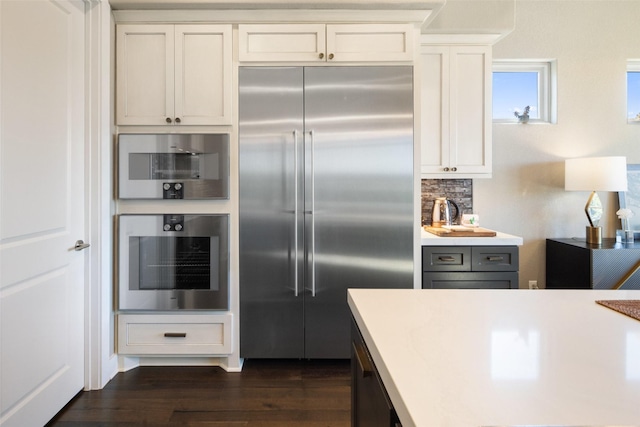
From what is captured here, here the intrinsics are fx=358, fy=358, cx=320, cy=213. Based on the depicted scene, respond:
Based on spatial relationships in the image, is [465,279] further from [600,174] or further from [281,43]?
[281,43]

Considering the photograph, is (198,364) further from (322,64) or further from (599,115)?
(599,115)

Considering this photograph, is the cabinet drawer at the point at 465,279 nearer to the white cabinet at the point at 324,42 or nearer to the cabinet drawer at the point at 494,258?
the cabinet drawer at the point at 494,258

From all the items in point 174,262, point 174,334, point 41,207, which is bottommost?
point 174,334

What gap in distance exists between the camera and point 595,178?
2617mm

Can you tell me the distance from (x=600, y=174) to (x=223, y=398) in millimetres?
2954

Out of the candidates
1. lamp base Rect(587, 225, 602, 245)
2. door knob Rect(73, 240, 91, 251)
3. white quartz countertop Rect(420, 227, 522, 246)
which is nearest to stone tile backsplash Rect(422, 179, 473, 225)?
white quartz countertop Rect(420, 227, 522, 246)

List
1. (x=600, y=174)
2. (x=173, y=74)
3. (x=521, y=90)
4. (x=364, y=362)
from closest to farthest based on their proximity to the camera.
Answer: (x=364, y=362), (x=173, y=74), (x=600, y=174), (x=521, y=90)

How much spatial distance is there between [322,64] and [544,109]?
6.89 feet

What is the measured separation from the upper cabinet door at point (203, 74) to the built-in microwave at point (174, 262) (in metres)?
0.64

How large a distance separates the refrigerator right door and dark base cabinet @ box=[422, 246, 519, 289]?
14cm

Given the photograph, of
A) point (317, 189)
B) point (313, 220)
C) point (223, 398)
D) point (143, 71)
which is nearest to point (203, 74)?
point (143, 71)

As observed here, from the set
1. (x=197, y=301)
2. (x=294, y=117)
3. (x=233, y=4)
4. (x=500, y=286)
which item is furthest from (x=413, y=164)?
(x=197, y=301)

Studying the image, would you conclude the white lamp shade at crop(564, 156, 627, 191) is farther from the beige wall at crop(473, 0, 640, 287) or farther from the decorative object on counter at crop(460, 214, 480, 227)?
the decorative object on counter at crop(460, 214, 480, 227)

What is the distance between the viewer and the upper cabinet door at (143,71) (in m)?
2.23
